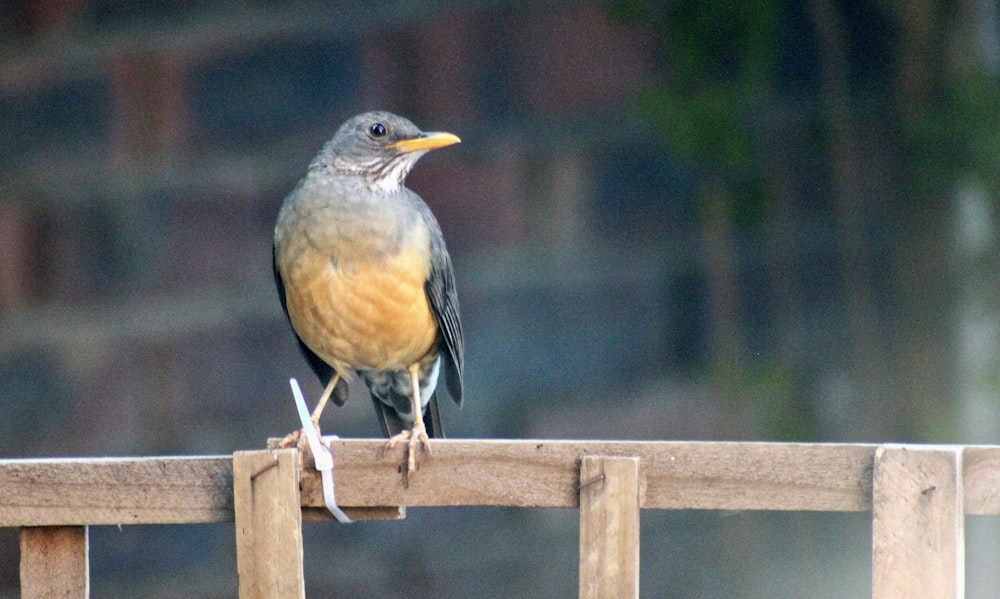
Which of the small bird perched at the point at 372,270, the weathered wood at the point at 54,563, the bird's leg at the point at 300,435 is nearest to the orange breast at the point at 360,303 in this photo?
the small bird perched at the point at 372,270

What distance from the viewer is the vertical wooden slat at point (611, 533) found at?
2316 millimetres

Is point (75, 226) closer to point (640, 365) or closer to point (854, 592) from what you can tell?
point (640, 365)

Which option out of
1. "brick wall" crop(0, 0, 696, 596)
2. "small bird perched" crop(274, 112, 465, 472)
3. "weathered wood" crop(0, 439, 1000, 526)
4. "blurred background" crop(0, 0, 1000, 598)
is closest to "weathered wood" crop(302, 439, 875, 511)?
"weathered wood" crop(0, 439, 1000, 526)

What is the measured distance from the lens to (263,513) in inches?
97.5

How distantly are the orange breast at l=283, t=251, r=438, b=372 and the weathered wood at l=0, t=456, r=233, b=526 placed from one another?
3.35 feet

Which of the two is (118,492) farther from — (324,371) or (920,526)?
(324,371)

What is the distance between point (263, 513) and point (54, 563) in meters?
0.39

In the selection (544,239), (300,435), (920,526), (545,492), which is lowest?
(920,526)

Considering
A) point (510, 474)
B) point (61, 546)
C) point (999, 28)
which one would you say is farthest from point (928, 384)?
point (61, 546)

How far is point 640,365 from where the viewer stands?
207 inches

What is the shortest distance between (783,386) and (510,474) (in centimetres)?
242

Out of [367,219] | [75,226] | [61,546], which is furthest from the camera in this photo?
[75,226]

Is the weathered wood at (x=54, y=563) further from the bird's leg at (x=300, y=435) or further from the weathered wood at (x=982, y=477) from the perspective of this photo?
the weathered wood at (x=982, y=477)

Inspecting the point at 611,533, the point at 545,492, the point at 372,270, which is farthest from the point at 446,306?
the point at 611,533
